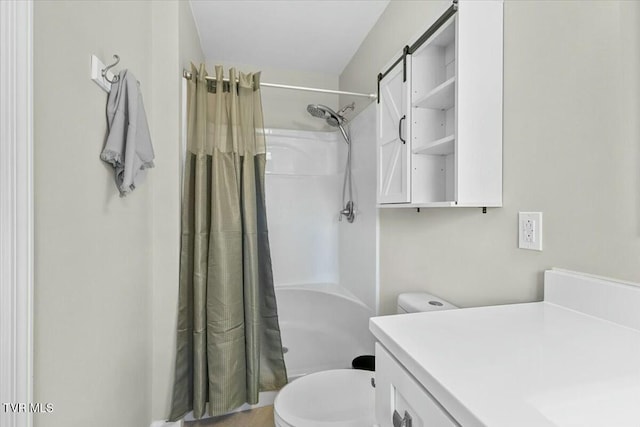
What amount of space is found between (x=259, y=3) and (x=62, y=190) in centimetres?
174

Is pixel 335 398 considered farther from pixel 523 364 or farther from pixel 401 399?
pixel 523 364

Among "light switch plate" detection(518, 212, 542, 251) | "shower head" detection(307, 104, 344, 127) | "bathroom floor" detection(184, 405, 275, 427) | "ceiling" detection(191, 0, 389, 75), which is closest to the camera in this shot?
"light switch plate" detection(518, 212, 542, 251)

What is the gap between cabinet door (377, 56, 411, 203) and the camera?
4.23 ft

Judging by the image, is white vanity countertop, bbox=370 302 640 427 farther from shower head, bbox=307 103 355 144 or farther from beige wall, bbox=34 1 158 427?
shower head, bbox=307 103 355 144

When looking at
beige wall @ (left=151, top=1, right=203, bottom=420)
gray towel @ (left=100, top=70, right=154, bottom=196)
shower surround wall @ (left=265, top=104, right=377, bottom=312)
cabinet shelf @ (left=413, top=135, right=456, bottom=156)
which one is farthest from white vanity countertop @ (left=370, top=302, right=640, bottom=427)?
shower surround wall @ (left=265, top=104, right=377, bottom=312)

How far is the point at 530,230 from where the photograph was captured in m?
0.92

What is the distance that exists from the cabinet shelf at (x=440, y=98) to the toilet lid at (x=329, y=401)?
1.26 metres

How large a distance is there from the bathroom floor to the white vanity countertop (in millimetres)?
1397

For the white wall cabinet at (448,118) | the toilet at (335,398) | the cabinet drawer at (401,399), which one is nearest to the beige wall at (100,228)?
the toilet at (335,398)

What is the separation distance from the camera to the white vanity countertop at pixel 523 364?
40 centimetres

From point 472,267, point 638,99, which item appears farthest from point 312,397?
→ point 638,99

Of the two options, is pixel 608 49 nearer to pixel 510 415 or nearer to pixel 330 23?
pixel 510 415

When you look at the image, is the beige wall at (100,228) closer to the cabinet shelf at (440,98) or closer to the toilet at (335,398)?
the toilet at (335,398)

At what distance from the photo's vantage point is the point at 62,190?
0.74 m
